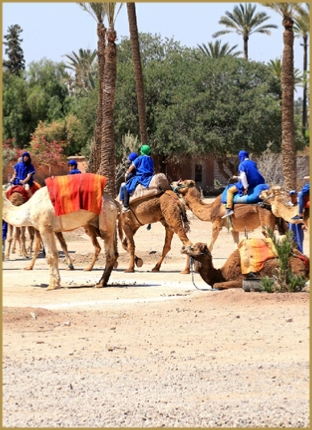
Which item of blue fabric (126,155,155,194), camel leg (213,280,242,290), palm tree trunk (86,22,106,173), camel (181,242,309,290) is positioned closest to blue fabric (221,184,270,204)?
blue fabric (126,155,155,194)

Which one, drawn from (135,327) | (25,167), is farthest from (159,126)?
(135,327)

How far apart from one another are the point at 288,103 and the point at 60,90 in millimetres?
41436

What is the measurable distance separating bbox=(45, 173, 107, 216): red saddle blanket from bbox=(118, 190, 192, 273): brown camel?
2727 mm

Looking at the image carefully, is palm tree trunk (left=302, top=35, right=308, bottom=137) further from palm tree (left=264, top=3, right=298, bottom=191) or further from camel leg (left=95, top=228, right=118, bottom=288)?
camel leg (left=95, top=228, right=118, bottom=288)

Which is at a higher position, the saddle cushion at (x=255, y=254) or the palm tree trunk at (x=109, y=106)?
the palm tree trunk at (x=109, y=106)

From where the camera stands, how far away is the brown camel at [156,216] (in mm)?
18234

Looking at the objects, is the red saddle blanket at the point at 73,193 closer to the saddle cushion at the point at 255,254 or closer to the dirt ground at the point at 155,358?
the dirt ground at the point at 155,358

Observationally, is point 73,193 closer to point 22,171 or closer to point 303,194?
point 303,194

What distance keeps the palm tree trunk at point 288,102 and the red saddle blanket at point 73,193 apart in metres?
15.9

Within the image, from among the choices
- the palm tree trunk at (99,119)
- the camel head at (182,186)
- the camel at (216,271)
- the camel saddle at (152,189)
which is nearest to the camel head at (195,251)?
the camel at (216,271)

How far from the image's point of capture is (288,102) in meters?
31.0

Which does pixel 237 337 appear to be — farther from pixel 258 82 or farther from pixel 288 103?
pixel 258 82

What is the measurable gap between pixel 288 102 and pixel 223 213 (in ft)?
39.9

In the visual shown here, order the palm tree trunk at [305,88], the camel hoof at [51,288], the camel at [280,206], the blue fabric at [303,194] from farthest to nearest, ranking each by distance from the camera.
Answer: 1. the palm tree trunk at [305,88]
2. the camel at [280,206]
3. the camel hoof at [51,288]
4. the blue fabric at [303,194]
